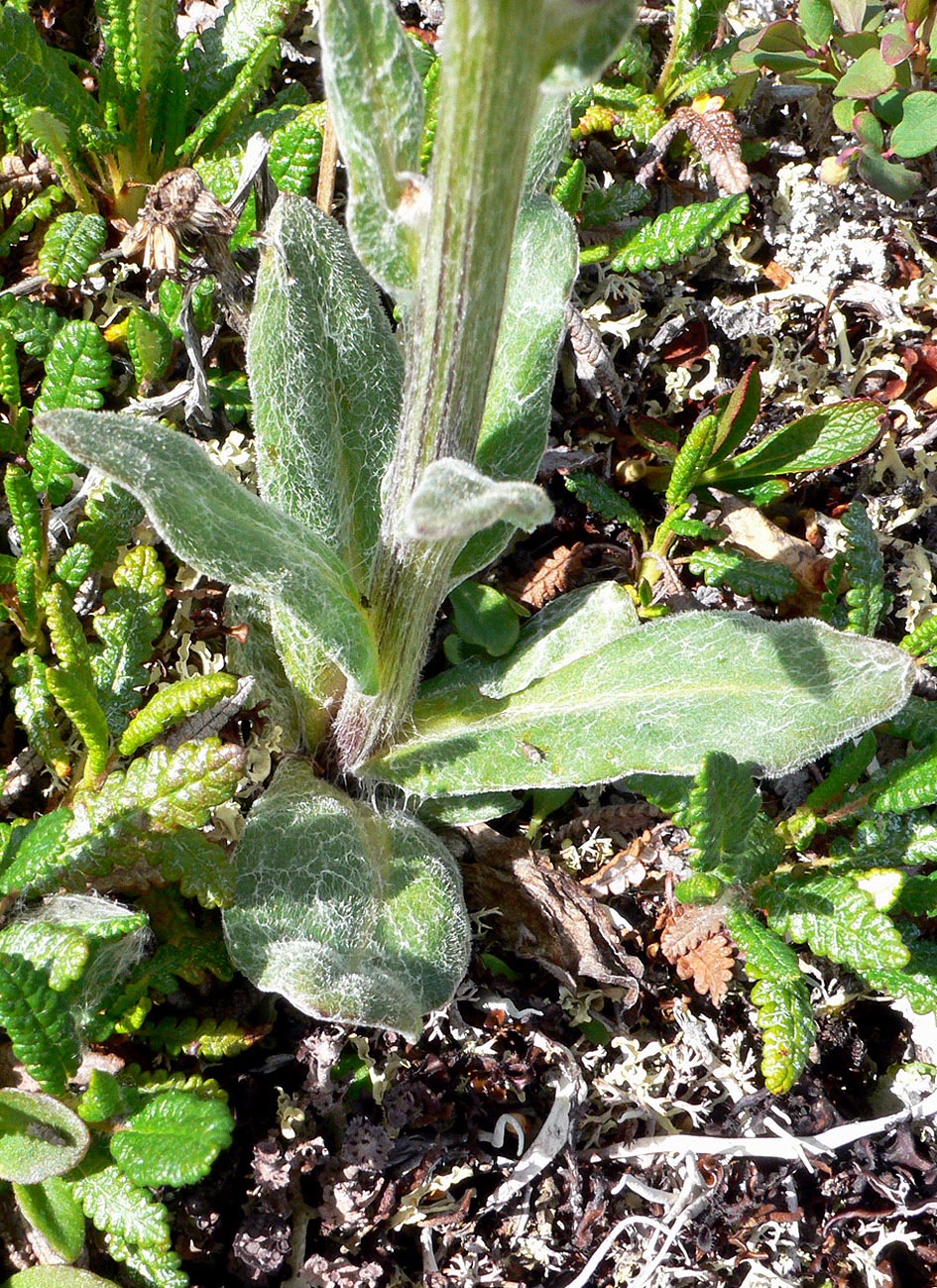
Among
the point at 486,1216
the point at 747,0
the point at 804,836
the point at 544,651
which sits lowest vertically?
the point at 486,1216

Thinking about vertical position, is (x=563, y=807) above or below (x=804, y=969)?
above

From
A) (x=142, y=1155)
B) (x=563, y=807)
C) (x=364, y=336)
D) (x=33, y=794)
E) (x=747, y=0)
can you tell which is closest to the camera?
(x=142, y=1155)

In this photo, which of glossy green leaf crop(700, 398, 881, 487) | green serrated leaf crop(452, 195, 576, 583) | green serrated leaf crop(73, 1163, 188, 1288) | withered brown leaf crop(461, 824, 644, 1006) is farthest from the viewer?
glossy green leaf crop(700, 398, 881, 487)

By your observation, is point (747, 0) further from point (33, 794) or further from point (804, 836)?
point (33, 794)

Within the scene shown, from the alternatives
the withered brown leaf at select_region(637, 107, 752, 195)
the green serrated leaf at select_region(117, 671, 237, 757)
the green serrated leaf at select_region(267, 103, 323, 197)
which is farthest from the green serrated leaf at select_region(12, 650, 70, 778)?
the withered brown leaf at select_region(637, 107, 752, 195)

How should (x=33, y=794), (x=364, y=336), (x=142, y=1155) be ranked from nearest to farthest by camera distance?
(x=142, y=1155) < (x=364, y=336) < (x=33, y=794)

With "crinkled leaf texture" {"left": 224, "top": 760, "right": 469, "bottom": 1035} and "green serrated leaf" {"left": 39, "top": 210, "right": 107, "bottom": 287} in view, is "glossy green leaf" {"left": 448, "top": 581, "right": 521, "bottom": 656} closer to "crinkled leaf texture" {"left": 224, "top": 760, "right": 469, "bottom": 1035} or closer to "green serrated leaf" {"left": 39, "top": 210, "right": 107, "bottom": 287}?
"crinkled leaf texture" {"left": 224, "top": 760, "right": 469, "bottom": 1035}

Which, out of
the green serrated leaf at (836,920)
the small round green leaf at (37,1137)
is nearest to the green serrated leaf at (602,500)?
the green serrated leaf at (836,920)

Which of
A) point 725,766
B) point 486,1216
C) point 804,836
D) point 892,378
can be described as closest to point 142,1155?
point 486,1216
